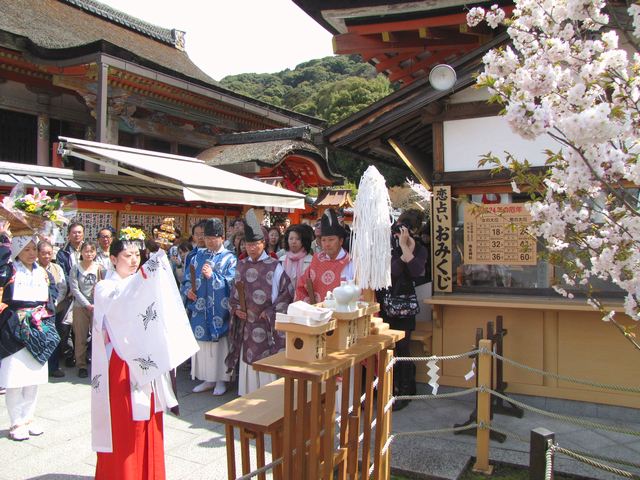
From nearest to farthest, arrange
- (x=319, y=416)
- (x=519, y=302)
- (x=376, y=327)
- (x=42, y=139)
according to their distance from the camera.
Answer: (x=319, y=416), (x=376, y=327), (x=519, y=302), (x=42, y=139)

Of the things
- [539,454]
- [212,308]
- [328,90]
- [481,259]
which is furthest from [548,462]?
[328,90]

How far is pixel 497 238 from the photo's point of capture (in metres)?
5.41

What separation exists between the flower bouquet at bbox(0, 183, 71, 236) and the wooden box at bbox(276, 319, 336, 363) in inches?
132

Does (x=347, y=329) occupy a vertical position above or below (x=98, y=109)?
below

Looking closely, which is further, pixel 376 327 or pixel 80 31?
pixel 80 31

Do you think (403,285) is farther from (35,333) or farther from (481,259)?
(35,333)

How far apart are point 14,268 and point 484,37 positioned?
239 inches

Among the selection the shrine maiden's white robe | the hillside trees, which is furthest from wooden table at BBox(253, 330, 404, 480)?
the hillside trees

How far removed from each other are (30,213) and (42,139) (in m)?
7.22

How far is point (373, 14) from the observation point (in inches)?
254

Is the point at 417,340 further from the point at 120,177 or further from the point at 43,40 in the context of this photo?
the point at 43,40

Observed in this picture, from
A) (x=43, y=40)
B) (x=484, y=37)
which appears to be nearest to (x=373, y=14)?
(x=484, y=37)

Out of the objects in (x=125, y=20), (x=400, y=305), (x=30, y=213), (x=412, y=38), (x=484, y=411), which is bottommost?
(x=484, y=411)

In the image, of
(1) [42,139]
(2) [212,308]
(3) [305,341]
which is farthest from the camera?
(1) [42,139]
